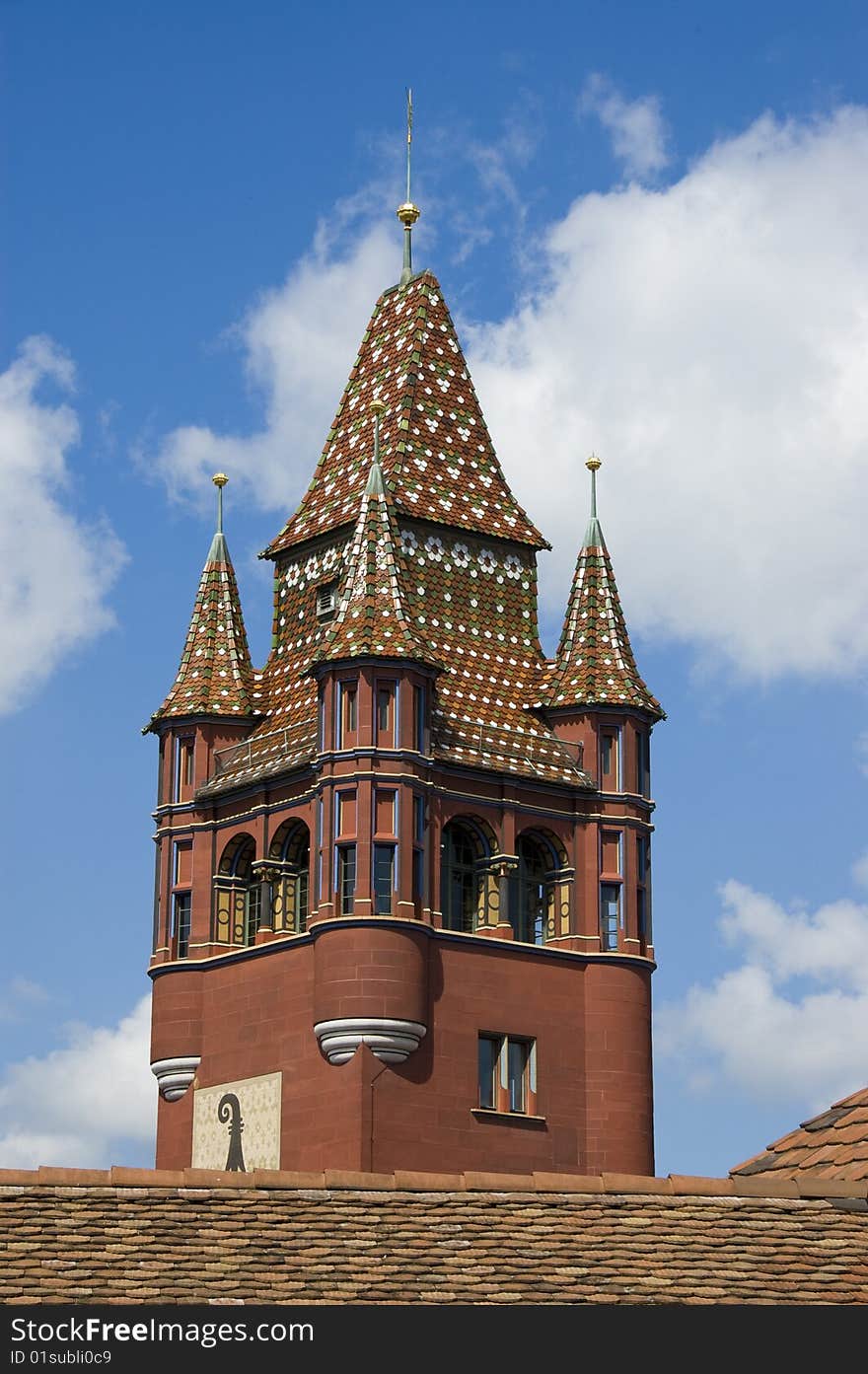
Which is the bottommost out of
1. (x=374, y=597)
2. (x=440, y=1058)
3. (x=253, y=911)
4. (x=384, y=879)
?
(x=440, y=1058)

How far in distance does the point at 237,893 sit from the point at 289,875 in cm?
180

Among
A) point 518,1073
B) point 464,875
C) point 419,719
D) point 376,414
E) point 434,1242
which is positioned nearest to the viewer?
point 434,1242

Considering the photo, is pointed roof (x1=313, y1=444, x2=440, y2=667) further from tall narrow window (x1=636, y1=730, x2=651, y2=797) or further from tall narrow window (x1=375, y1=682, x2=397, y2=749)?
tall narrow window (x1=636, y1=730, x2=651, y2=797)

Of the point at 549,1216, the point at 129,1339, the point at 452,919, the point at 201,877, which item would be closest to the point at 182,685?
the point at 201,877

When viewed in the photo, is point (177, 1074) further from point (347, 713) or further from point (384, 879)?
point (347, 713)

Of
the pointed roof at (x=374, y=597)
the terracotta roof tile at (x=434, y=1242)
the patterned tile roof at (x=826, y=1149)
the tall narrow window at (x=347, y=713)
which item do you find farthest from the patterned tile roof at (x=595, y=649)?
the terracotta roof tile at (x=434, y=1242)

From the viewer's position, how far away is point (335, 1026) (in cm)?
5906

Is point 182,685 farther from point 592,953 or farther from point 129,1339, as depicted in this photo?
point 129,1339

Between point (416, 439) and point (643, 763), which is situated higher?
point (416, 439)

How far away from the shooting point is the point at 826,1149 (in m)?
36.4

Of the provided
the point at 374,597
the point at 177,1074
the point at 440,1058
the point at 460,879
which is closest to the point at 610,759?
the point at 460,879

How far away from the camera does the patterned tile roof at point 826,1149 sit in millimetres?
35531

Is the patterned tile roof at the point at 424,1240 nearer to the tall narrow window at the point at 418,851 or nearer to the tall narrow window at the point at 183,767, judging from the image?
the tall narrow window at the point at 418,851

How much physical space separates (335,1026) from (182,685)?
10.6 metres
